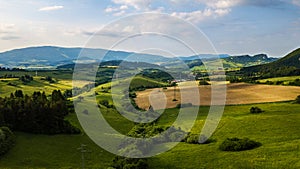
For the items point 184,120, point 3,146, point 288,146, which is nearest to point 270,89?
point 184,120

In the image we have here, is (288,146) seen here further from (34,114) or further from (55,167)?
(34,114)

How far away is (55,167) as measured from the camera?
170ft

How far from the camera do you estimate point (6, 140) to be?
5897 cm

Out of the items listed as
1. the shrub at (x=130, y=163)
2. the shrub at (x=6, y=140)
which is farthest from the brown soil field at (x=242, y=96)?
the shrub at (x=130, y=163)

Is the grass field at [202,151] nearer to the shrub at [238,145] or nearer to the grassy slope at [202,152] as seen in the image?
the grassy slope at [202,152]

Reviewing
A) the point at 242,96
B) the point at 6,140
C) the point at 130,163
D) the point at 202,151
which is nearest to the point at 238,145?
the point at 202,151

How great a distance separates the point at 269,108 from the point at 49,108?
6498cm

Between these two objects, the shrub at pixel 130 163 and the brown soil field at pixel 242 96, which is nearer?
the shrub at pixel 130 163

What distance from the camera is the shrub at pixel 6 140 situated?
5647 centimetres

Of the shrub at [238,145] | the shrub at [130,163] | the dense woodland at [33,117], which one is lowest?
the shrub at [130,163]

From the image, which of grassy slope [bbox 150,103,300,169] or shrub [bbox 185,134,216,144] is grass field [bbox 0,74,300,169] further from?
shrub [bbox 185,134,216,144]

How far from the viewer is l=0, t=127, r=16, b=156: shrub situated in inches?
2223

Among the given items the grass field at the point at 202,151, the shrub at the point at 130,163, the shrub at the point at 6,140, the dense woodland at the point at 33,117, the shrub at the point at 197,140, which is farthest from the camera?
the dense woodland at the point at 33,117

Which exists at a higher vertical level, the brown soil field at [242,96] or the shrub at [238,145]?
the brown soil field at [242,96]
